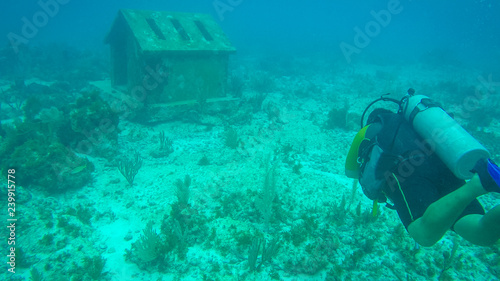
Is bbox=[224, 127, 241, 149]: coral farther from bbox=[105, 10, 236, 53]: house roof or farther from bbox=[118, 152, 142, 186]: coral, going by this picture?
bbox=[105, 10, 236, 53]: house roof

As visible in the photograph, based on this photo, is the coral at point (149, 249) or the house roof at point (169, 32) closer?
the coral at point (149, 249)

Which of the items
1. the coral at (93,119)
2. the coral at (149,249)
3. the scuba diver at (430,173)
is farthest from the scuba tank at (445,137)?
the coral at (93,119)

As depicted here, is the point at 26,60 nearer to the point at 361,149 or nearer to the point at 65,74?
the point at 65,74

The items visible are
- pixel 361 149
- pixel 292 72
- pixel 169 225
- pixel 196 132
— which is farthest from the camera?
pixel 292 72

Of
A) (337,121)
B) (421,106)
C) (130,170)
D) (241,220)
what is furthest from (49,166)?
(337,121)

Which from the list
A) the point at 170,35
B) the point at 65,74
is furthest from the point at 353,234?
the point at 65,74

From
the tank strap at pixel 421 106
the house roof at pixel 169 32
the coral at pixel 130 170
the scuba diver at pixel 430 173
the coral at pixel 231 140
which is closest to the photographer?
the scuba diver at pixel 430 173

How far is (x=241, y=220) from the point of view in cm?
500

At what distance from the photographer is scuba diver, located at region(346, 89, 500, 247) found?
6.88 ft

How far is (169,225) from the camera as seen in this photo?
4.75 metres

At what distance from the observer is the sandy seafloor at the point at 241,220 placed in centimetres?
414

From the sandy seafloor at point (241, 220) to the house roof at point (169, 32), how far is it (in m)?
3.07

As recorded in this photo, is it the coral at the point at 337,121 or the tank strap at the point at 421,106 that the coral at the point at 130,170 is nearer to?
the tank strap at the point at 421,106

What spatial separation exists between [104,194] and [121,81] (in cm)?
680
